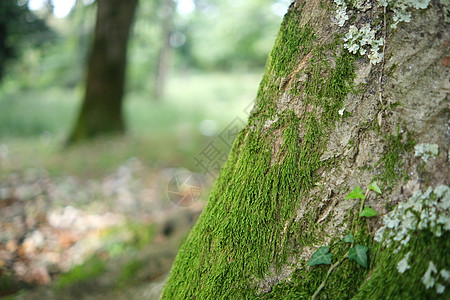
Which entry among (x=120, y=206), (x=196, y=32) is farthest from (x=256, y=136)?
(x=196, y=32)

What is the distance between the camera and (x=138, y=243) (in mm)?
3496

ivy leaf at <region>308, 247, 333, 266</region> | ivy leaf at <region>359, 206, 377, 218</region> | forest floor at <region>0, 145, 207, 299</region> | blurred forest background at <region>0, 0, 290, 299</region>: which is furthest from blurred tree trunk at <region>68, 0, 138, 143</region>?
ivy leaf at <region>359, 206, 377, 218</region>

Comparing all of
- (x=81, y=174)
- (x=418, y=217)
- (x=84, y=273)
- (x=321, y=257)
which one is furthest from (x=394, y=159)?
(x=81, y=174)

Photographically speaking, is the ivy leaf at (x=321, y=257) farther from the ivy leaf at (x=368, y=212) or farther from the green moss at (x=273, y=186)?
the ivy leaf at (x=368, y=212)

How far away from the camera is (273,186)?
1.22 meters

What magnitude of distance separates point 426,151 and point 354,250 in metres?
0.40

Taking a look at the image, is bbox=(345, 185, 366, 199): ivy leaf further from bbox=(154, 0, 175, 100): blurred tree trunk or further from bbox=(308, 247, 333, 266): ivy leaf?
bbox=(154, 0, 175, 100): blurred tree trunk

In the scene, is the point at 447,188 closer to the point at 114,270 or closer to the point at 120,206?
the point at 114,270

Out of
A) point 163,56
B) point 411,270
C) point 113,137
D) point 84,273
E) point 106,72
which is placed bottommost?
point 411,270

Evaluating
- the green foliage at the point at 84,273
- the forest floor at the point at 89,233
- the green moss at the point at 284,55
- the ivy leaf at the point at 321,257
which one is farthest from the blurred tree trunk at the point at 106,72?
the ivy leaf at the point at 321,257

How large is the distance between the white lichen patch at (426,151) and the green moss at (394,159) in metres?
0.02

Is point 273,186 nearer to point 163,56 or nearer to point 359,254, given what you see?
point 359,254

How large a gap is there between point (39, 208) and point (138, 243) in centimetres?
174

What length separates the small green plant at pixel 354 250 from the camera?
104 centimetres
